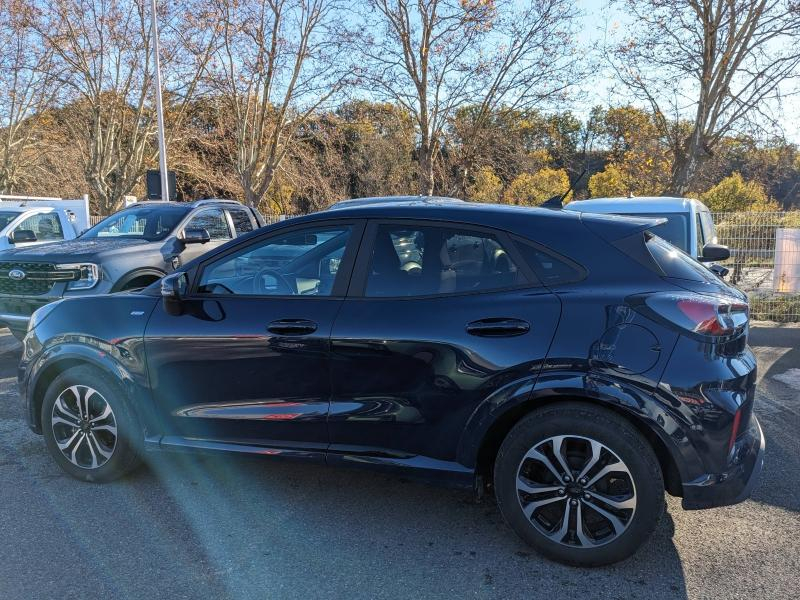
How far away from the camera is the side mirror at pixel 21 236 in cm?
970

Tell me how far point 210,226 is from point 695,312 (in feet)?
23.9

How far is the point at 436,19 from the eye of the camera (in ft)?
52.0

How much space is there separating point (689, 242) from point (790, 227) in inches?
164

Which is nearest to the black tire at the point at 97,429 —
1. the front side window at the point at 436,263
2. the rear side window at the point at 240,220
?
the front side window at the point at 436,263

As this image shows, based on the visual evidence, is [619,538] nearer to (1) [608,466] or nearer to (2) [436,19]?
(1) [608,466]

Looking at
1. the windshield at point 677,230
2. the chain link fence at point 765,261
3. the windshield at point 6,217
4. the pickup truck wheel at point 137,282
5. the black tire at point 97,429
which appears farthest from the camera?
the windshield at point 6,217

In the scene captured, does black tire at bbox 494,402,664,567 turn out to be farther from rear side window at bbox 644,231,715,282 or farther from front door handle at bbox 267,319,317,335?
front door handle at bbox 267,319,317,335

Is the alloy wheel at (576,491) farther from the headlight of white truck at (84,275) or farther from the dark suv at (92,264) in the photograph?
the headlight of white truck at (84,275)

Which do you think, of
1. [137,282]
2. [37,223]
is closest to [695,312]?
[137,282]

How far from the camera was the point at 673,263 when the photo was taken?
3145 mm

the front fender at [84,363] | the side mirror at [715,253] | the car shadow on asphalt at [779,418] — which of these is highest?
the side mirror at [715,253]

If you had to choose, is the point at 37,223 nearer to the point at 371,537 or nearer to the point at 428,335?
the point at 371,537

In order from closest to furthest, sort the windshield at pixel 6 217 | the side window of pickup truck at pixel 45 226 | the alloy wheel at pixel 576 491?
1. the alloy wheel at pixel 576 491
2. the windshield at pixel 6 217
3. the side window of pickup truck at pixel 45 226

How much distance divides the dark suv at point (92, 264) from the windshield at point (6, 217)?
2.66m
